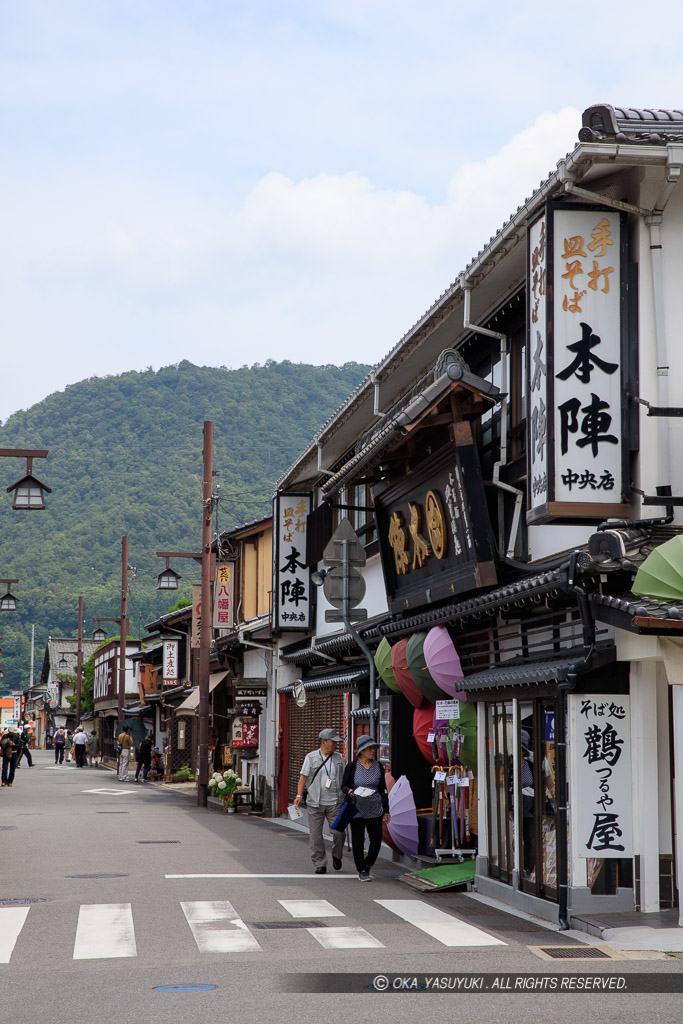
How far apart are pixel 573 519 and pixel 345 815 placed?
22.1 ft

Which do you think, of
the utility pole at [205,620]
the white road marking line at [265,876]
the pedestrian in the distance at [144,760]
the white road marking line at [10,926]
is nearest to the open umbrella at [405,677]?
the white road marking line at [265,876]

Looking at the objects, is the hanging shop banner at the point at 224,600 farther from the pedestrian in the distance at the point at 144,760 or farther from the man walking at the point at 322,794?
the man walking at the point at 322,794

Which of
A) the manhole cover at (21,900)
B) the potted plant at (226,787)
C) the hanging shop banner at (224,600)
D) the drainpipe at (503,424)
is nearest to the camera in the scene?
the manhole cover at (21,900)

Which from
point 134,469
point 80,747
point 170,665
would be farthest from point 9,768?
point 134,469

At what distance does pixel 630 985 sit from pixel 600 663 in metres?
3.36

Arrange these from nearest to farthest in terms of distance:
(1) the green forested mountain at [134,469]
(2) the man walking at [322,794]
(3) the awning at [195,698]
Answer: (2) the man walking at [322,794], (3) the awning at [195,698], (1) the green forested mountain at [134,469]

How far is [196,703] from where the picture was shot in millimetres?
35125

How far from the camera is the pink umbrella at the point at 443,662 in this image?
15.4 m

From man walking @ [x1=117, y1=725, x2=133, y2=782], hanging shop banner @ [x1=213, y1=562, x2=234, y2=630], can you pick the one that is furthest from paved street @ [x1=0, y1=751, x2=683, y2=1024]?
man walking @ [x1=117, y1=725, x2=133, y2=782]

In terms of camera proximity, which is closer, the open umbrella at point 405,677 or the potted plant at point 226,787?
the open umbrella at point 405,677

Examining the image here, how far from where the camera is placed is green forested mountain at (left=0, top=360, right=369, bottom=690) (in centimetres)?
9831

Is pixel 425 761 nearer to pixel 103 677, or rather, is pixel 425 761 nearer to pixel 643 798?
pixel 643 798

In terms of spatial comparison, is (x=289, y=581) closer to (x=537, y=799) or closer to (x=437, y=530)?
(x=437, y=530)

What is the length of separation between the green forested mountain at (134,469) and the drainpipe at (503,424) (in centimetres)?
6017
